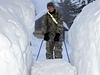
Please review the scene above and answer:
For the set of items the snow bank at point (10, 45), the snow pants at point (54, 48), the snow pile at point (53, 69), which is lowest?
the snow pile at point (53, 69)

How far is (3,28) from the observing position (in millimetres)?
3760

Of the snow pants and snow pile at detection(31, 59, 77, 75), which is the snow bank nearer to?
snow pile at detection(31, 59, 77, 75)


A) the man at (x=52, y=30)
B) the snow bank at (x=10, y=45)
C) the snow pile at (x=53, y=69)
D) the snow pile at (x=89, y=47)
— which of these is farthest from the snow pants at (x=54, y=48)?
the snow bank at (x=10, y=45)

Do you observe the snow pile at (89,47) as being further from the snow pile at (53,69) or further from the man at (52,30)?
the man at (52,30)

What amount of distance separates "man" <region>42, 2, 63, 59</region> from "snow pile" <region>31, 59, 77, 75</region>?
1.24 m

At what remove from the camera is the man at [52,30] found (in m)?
6.92

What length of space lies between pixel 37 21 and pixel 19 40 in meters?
16.9

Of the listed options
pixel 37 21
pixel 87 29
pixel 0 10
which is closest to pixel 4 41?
pixel 0 10

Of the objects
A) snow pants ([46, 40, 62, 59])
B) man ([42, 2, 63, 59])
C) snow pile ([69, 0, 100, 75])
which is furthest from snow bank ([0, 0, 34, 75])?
snow pants ([46, 40, 62, 59])

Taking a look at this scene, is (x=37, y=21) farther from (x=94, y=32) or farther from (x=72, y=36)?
(x=94, y=32)

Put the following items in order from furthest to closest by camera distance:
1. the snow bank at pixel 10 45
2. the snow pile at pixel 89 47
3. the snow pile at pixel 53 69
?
1. the snow pile at pixel 53 69
2. the snow pile at pixel 89 47
3. the snow bank at pixel 10 45

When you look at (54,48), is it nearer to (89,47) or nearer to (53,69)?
(53,69)

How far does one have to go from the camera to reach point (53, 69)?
547 cm

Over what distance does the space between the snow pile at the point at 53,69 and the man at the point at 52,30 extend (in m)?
1.24
